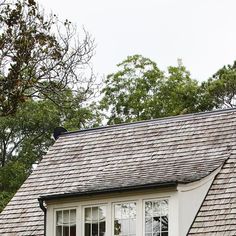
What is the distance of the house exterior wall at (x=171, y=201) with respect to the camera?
18.1m

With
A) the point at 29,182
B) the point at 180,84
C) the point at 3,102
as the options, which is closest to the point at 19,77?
the point at 3,102

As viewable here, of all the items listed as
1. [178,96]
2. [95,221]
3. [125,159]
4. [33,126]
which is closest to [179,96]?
[178,96]

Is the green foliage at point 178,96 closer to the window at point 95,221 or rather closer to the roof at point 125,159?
the roof at point 125,159

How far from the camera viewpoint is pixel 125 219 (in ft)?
61.8

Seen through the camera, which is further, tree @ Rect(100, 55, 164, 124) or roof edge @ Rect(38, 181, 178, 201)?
tree @ Rect(100, 55, 164, 124)

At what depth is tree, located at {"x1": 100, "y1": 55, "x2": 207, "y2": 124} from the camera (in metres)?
40.4

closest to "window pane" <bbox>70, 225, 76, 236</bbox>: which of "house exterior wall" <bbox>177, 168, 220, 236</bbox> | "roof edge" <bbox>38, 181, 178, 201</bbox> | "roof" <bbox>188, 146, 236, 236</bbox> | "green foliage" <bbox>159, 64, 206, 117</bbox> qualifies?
"roof edge" <bbox>38, 181, 178, 201</bbox>

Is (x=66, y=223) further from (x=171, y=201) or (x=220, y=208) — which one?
(x=220, y=208)

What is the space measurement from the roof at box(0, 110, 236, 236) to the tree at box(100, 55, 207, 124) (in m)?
17.3

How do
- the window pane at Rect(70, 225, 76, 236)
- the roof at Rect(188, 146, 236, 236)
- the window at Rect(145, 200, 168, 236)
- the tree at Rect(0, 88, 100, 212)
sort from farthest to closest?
the tree at Rect(0, 88, 100, 212) < the window pane at Rect(70, 225, 76, 236) < the window at Rect(145, 200, 168, 236) < the roof at Rect(188, 146, 236, 236)

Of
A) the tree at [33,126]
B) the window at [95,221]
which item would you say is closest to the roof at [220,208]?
the window at [95,221]

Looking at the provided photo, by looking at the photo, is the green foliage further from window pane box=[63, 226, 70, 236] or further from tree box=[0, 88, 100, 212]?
window pane box=[63, 226, 70, 236]

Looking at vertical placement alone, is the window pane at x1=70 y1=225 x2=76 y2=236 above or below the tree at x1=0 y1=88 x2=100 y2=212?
below

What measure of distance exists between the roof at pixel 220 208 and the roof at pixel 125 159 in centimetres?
27
